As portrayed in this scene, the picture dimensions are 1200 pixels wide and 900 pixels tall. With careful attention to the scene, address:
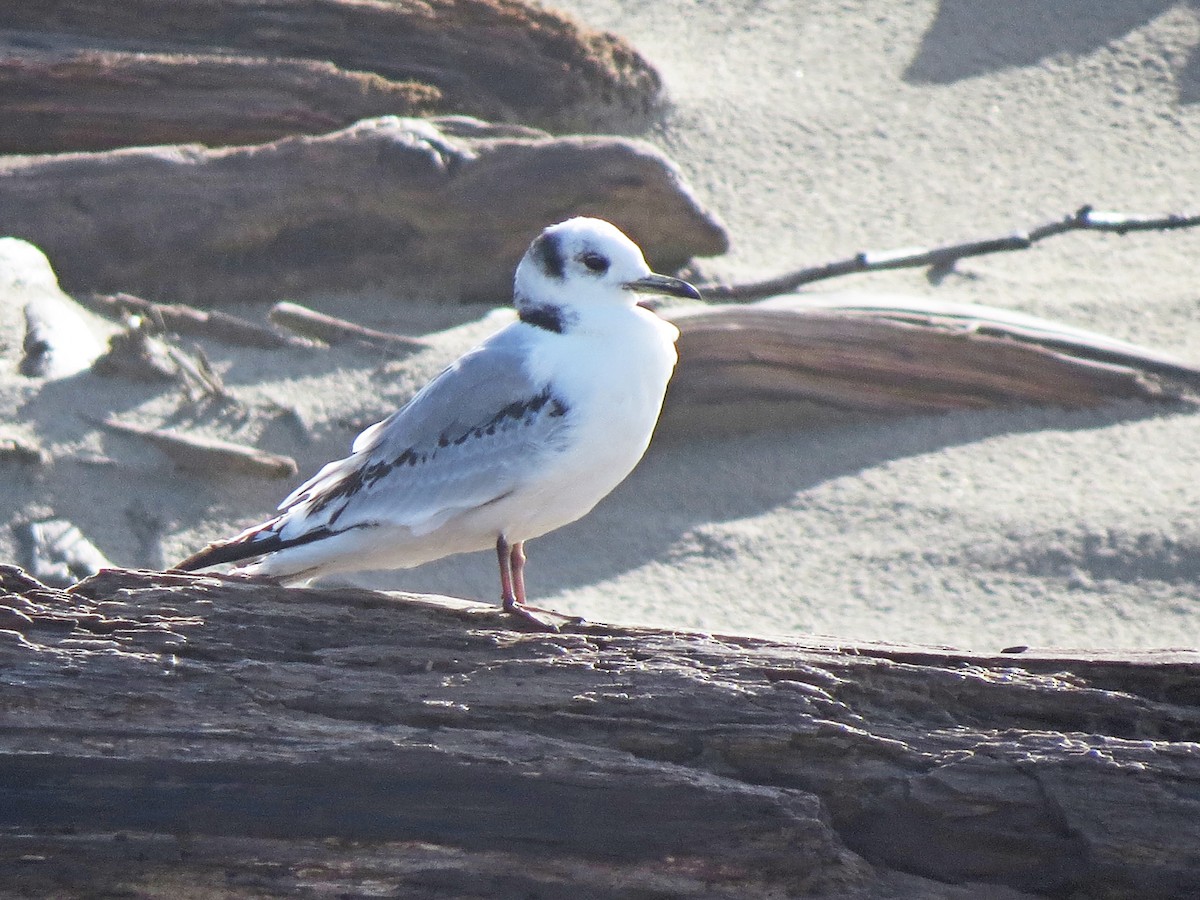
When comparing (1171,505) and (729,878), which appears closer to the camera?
(729,878)

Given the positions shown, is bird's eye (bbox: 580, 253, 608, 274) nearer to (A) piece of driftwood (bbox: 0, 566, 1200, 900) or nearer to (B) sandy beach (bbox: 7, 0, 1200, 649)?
(A) piece of driftwood (bbox: 0, 566, 1200, 900)

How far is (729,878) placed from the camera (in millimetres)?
2869

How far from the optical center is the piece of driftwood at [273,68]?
7.47 metres

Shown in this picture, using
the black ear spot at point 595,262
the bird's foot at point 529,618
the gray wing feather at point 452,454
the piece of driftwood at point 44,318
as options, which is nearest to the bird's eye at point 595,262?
the black ear spot at point 595,262

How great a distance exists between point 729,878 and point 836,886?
22 cm

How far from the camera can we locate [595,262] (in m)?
3.66

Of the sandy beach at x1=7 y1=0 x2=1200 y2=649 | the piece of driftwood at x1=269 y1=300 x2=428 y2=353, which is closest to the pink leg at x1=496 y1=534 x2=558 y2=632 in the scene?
the sandy beach at x1=7 y1=0 x2=1200 y2=649

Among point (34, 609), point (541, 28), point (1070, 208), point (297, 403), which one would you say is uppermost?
point (541, 28)

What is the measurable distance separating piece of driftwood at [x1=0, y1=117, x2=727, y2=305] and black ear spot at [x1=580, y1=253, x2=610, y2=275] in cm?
323

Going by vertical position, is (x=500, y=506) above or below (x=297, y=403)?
above

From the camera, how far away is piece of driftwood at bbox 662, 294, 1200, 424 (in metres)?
6.29

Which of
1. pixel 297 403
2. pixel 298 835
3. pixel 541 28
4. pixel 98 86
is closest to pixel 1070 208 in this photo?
pixel 541 28

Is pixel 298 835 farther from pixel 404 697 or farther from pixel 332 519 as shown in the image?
pixel 332 519

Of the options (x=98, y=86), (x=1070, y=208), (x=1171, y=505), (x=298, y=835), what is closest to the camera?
(x=298, y=835)
